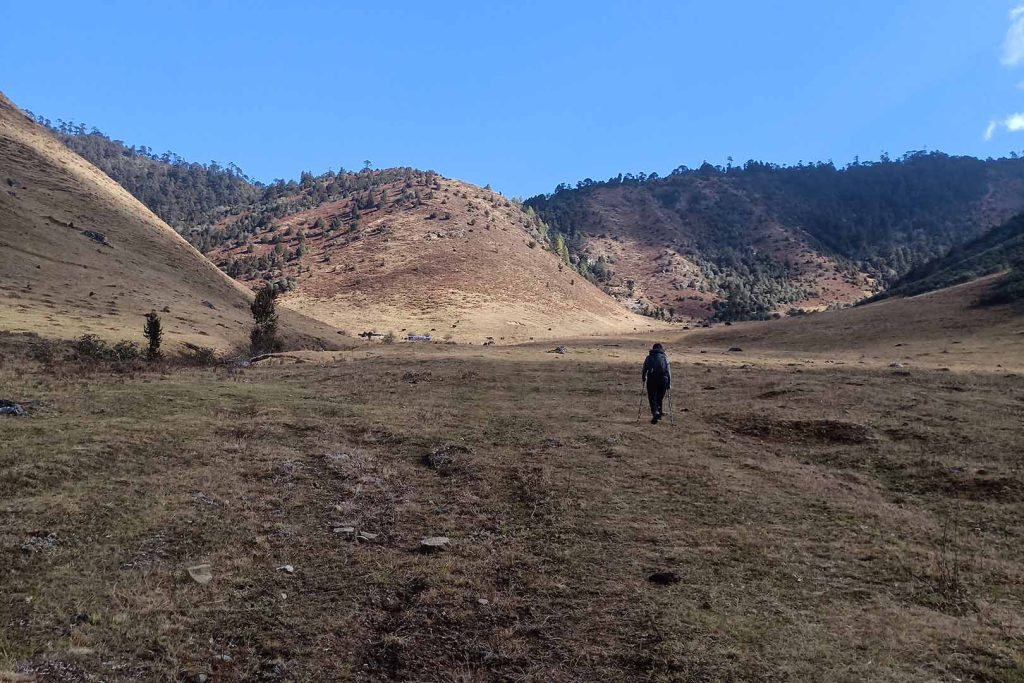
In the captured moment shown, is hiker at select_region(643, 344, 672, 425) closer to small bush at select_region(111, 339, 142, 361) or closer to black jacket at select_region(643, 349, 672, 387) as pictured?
black jacket at select_region(643, 349, 672, 387)

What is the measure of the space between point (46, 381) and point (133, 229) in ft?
167

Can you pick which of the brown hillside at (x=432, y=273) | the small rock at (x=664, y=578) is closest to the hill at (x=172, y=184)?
the brown hillside at (x=432, y=273)

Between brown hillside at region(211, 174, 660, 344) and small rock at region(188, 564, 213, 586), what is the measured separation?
5454 cm

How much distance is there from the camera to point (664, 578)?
7820 millimetres

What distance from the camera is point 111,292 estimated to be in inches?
1716

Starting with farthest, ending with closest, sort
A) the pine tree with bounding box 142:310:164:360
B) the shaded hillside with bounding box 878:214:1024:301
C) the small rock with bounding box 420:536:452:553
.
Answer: the shaded hillside with bounding box 878:214:1024:301 → the pine tree with bounding box 142:310:164:360 → the small rock with bounding box 420:536:452:553

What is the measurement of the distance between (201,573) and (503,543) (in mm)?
4063

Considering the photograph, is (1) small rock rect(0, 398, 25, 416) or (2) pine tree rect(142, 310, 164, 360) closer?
(1) small rock rect(0, 398, 25, 416)

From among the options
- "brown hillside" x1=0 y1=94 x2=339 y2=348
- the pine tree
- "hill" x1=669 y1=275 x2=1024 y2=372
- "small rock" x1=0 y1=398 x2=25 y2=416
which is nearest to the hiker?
"small rock" x1=0 y1=398 x2=25 y2=416

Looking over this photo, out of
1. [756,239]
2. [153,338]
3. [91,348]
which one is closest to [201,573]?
[91,348]

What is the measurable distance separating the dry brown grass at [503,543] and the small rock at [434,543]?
0.16 m

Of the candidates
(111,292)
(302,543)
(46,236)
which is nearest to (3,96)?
(46,236)

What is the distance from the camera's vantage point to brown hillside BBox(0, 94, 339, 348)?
36438 mm

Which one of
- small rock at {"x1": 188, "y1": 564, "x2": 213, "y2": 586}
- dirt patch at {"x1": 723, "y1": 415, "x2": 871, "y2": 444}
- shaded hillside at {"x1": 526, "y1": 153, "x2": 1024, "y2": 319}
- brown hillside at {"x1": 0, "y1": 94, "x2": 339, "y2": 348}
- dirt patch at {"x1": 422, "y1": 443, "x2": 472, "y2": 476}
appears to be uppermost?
shaded hillside at {"x1": 526, "y1": 153, "x2": 1024, "y2": 319}
